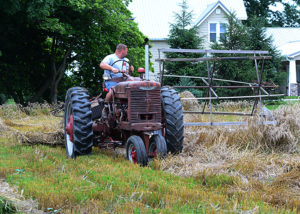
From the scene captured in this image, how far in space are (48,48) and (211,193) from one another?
18.9 m

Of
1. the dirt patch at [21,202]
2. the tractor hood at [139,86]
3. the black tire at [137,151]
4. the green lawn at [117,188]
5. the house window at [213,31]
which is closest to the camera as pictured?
the dirt patch at [21,202]

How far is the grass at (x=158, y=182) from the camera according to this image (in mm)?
4293

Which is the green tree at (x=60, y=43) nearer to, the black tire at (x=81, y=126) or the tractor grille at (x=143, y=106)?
the black tire at (x=81, y=126)

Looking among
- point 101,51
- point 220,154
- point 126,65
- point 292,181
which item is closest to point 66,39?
point 101,51

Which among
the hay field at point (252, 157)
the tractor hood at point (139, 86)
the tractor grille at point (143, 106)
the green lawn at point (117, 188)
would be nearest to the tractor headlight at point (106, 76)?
the tractor hood at point (139, 86)

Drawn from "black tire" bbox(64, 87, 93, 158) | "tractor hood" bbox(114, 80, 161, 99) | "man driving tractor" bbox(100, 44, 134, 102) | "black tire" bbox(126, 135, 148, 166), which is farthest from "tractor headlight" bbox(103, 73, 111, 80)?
"black tire" bbox(126, 135, 148, 166)

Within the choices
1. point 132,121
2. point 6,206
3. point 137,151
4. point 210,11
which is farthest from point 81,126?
point 210,11

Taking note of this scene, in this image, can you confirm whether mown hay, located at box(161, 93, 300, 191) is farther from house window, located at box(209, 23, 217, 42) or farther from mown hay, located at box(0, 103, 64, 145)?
house window, located at box(209, 23, 217, 42)

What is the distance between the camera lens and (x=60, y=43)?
21219 millimetres

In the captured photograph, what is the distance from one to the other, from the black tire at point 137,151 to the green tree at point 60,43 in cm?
1173

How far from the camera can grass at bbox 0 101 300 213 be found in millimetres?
4293

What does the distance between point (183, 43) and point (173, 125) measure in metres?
15.8

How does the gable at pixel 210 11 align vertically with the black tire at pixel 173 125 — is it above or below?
above

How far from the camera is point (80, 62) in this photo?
22734 mm
